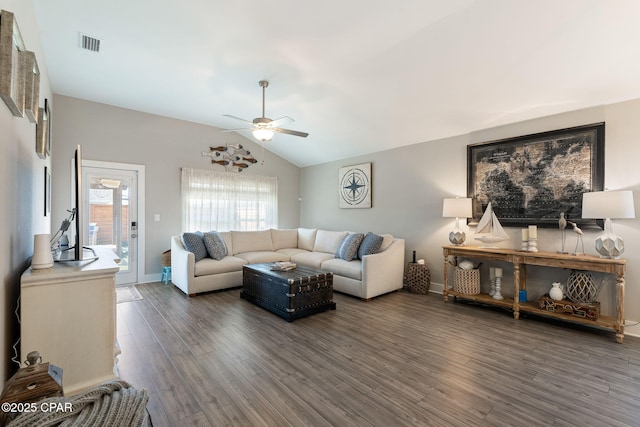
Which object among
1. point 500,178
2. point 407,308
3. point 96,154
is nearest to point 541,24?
point 500,178

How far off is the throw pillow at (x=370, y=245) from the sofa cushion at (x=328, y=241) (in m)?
0.80

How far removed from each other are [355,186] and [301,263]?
196cm

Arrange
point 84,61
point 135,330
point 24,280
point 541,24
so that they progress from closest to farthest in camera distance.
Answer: point 24,280 → point 541,24 → point 135,330 → point 84,61

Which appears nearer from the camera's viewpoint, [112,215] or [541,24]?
[541,24]

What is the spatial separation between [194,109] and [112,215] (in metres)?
2.32

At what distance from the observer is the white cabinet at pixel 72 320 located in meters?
1.73

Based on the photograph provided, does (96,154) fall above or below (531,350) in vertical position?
above

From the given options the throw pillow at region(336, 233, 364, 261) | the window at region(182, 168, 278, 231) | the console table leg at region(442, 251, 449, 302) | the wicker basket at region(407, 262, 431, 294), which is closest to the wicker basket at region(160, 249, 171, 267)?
the window at region(182, 168, 278, 231)

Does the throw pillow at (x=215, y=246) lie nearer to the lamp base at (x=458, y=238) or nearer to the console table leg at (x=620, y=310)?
the lamp base at (x=458, y=238)

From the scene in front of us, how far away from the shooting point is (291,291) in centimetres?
344

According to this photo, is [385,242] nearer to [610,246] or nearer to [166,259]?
[610,246]

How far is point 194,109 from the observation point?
516cm

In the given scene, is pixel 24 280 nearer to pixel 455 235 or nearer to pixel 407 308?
pixel 407 308

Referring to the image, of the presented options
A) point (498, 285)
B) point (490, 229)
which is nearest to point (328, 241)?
point (490, 229)
